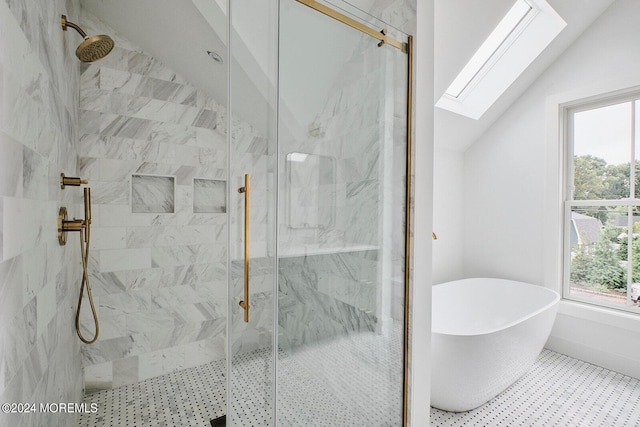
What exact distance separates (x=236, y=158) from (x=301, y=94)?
0.42 m

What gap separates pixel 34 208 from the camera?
1070mm

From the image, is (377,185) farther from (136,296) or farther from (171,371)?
(171,371)

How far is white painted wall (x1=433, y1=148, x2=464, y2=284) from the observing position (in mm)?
3203

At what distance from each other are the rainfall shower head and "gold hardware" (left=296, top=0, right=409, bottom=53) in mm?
987

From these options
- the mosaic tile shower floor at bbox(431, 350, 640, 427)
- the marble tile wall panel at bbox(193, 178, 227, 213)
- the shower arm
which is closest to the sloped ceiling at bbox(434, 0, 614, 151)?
the marble tile wall panel at bbox(193, 178, 227, 213)

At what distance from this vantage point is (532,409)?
6.32 ft

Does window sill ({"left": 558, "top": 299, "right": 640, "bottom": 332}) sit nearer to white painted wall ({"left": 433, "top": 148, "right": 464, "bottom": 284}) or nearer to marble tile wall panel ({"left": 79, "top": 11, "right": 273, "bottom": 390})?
white painted wall ({"left": 433, "top": 148, "right": 464, "bottom": 284})

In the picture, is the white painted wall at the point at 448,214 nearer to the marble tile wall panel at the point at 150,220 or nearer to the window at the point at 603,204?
the window at the point at 603,204

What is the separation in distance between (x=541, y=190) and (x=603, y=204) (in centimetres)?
43

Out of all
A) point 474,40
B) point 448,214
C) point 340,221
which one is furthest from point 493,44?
point 340,221

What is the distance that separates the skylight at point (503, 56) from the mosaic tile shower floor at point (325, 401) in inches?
86.4

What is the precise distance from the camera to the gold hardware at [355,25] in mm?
1206

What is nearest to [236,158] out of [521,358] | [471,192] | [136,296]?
[136,296]

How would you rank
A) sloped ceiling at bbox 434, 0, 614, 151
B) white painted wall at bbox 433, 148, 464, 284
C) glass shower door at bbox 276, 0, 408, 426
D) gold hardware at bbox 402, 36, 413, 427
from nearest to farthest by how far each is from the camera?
glass shower door at bbox 276, 0, 408, 426 → gold hardware at bbox 402, 36, 413, 427 → sloped ceiling at bbox 434, 0, 614, 151 → white painted wall at bbox 433, 148, 464, 284
